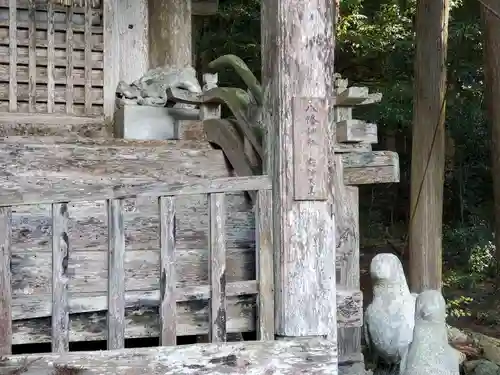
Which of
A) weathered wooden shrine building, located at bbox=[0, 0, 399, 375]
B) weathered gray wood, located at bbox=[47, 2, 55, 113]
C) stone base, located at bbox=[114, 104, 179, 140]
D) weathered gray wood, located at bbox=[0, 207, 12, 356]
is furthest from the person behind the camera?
weathered gray wood, located at bbox=[47, 2, 55, 113]

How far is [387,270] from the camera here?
4535 millimetres

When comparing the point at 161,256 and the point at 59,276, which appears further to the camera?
the point at 161,256

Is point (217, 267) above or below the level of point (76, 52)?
below

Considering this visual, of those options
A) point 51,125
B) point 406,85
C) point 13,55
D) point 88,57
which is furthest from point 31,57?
point 406,85

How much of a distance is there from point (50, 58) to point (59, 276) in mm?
3402

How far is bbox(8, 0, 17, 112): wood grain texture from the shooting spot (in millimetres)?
5684

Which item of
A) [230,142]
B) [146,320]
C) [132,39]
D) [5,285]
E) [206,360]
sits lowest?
[206,360]

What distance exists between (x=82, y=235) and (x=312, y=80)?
1330 millimetres

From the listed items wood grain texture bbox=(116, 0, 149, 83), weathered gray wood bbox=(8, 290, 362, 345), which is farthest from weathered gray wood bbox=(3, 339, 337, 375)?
wood grain texture bbox=(116, 0, 149, 83)

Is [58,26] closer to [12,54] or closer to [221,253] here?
[12,54]

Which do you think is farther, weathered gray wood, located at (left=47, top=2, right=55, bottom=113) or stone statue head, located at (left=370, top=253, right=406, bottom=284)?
weathered gray wood, located at (left=47, top=2, right=55, bottom=113)

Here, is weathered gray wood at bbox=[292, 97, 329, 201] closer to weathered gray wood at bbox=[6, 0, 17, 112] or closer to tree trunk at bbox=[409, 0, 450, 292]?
weathered gray wood at bbox=[6, 0, 17, 112]

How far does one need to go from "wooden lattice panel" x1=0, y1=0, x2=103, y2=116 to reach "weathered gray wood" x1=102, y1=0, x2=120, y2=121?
0.05 metres

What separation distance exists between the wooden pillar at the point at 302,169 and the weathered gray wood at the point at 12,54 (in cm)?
324
